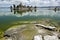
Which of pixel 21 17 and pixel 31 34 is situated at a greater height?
pixel 31 34

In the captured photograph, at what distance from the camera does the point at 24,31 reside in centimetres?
2427

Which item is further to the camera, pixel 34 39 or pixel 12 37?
pixel 12 37

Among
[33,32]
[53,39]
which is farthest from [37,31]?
[53,39]

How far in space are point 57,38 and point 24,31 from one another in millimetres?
5158

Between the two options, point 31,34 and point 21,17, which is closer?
point 31,34

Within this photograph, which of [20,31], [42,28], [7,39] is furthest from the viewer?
[42,28]

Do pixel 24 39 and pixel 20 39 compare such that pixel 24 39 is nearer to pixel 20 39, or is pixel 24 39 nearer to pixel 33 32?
pixel 20 39

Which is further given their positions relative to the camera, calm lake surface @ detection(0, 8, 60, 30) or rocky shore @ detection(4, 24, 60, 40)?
calm lake surface @ detection(0, 8, 60, 30)

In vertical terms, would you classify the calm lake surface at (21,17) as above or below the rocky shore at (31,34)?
below

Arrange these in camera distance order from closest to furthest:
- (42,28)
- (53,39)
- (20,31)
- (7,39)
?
(53,39) < (7,39) < (20,31) < (42,28)

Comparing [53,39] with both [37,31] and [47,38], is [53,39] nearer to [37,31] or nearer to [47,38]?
[47,38]

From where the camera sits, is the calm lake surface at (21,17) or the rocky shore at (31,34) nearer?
the rocky shore at (31,34)

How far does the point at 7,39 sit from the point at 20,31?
262cm

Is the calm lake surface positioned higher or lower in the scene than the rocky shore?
lower
